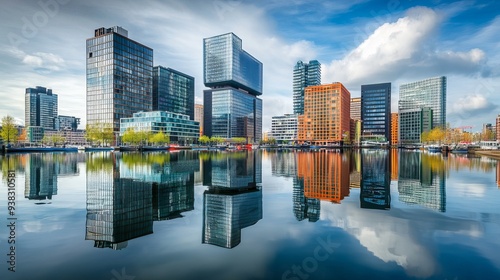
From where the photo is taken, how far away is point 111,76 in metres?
175

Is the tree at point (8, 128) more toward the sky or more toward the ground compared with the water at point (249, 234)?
more toward the sky

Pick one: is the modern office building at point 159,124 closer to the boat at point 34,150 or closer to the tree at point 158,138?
the tree at point 158,138

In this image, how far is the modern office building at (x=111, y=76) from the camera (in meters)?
175

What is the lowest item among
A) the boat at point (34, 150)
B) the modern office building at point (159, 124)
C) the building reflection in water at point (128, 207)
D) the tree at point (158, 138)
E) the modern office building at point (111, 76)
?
the boat at point (34, 150)

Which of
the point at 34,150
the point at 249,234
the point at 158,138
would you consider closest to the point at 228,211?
the point at 249,234

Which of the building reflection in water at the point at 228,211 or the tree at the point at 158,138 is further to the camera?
the tree at the point at 158,138

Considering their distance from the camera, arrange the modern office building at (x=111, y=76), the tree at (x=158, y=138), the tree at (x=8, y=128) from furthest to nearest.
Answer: the modern office building at (x=111, y=76), the tree at (x=158, y=138), the tree at (x=8, y=128)

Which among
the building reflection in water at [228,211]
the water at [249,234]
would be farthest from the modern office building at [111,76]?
the building reflection in water at [228,211]

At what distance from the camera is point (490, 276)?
27.6ft

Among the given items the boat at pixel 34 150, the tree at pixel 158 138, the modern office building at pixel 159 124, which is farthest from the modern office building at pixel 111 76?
the boat at pixel 34 150

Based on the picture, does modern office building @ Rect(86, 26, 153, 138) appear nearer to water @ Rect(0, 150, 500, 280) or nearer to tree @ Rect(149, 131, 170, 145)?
tree @ Rect(149, 131, 170, 145)

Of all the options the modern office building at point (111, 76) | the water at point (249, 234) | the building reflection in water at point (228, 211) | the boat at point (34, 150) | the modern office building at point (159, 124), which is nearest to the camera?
the water at point (249, 234)

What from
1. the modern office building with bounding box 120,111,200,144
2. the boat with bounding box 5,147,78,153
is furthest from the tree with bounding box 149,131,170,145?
the boat with bounding box 5,147,78,153

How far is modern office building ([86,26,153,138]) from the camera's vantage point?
574 feet
